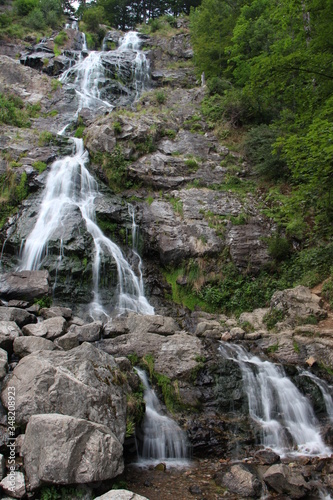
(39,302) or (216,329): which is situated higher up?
(39,302)

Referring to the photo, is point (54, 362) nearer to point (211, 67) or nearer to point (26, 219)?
point (26, 219)

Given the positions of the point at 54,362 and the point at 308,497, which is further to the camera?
the point at 54,362

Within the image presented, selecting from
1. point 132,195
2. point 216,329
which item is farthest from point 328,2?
point 132,195

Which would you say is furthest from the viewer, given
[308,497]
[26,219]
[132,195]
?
[132,195]

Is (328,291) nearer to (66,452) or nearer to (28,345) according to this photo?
(28,345)

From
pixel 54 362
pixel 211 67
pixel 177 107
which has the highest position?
pixel 211 67

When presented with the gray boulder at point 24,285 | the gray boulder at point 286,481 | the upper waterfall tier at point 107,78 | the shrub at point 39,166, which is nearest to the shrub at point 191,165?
the shrub at point 39,166

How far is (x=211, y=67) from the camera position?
2383 cm

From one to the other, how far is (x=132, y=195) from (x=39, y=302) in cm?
716

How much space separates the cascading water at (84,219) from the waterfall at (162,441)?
4.78 metres

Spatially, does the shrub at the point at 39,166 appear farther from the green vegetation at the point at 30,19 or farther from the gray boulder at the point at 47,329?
the green vegetation at the point at 30,19

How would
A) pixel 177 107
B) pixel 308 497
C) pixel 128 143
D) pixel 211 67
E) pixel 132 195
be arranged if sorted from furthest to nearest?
1. pixel 211 67
2. pixel 177 107
3. pixel 128 143
4. pixel 132 195
5. pixel 308 497

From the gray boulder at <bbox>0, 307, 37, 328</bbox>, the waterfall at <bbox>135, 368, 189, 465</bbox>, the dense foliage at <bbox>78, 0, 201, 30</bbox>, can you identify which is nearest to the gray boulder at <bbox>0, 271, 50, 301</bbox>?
the gray boulder at <bbox>0, 307, 37, 328</bbox>

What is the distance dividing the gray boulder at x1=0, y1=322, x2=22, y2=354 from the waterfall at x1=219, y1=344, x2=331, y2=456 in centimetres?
483
